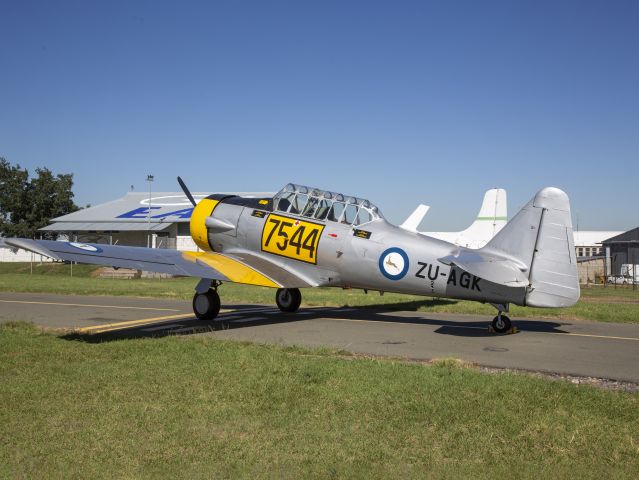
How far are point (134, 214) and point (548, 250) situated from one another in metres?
54.5

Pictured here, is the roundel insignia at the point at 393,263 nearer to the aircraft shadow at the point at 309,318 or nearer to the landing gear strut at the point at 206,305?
the aircraft shadow at the point at 309,318

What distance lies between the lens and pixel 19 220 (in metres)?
79.4

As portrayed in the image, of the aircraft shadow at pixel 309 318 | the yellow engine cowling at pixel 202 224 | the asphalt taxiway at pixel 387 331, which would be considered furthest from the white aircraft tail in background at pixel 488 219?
the yellow engine cowling at pixel 202 224

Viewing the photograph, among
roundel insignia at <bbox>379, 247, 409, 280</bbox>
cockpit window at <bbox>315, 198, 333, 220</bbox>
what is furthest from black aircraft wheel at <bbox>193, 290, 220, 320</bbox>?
roundel insignia at <bbox>379, 247, 409, 280</bbox>

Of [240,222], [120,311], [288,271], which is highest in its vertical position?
[240,222]

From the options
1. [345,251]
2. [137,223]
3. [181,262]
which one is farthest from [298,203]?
[137,223]

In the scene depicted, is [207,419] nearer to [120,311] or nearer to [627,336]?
[627,336]

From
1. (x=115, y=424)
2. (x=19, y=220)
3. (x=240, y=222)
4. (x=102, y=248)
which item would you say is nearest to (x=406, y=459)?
(x=115, y=424)

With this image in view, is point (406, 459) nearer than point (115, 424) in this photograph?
Yes

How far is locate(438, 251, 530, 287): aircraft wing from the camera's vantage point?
36.2 feet

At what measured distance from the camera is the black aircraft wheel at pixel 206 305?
14172 millimetres

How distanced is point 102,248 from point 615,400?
10.4 meters

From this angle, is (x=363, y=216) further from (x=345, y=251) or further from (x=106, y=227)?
(x=106, y=227)

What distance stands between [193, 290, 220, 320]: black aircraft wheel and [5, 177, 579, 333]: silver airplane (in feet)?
0.08
